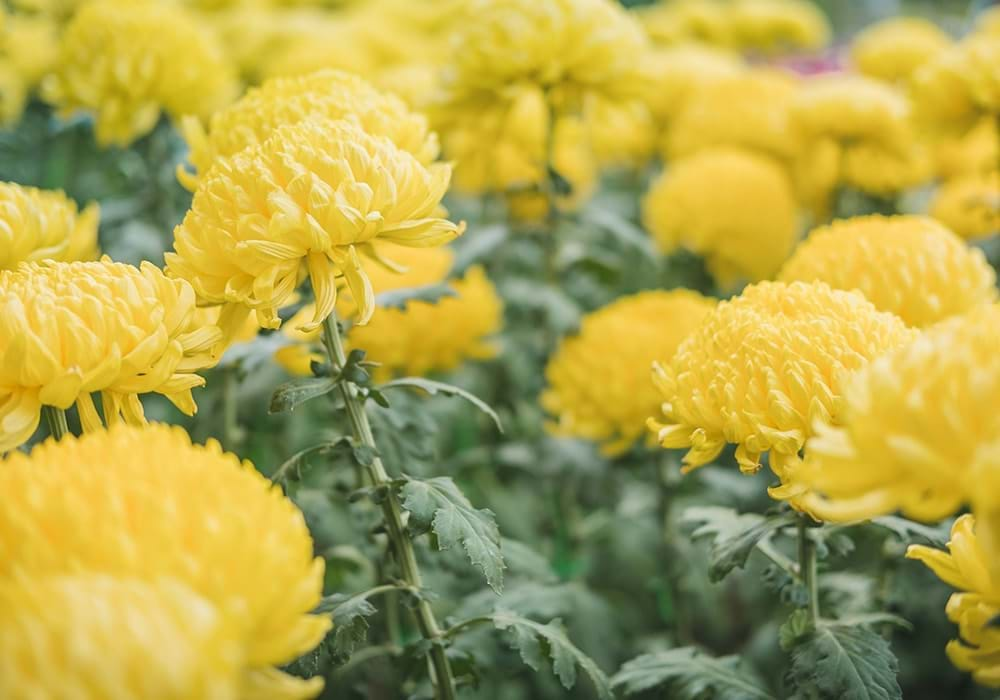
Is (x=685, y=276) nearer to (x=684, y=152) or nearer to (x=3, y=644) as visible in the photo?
(x=684, y=152)

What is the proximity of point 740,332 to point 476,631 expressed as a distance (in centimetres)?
73

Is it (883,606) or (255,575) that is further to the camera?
(883,606)

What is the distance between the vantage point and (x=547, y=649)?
123cm

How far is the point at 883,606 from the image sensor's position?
1689 millimetres

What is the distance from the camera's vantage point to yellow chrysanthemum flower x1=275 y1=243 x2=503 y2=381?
1894mm

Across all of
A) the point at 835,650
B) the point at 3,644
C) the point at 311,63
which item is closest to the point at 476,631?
the point at 835,650

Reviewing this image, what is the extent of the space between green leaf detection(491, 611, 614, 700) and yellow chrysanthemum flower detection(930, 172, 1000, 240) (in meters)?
1.37

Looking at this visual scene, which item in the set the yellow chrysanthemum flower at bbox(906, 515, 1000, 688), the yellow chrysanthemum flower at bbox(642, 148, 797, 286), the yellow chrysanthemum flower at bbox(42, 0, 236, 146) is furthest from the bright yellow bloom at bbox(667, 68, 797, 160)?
the yellow chrysanthemum flower at bbox(906, 515, 1000, 688)

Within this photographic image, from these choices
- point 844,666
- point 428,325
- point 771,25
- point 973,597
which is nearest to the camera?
point 973,597

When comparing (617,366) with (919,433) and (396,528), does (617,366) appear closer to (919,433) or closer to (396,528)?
(396,528)

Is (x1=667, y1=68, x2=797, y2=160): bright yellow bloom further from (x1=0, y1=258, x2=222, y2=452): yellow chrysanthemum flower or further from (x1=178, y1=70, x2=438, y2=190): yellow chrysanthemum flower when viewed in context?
(x1=0, y1=258, x2=222, y2=452): yellow chrysanthemum flower

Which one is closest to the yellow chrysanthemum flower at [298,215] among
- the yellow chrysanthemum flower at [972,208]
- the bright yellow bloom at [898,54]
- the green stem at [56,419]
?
the green stem at [56,419]

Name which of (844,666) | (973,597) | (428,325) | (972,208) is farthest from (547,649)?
(972,208)

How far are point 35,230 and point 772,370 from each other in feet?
3.31
